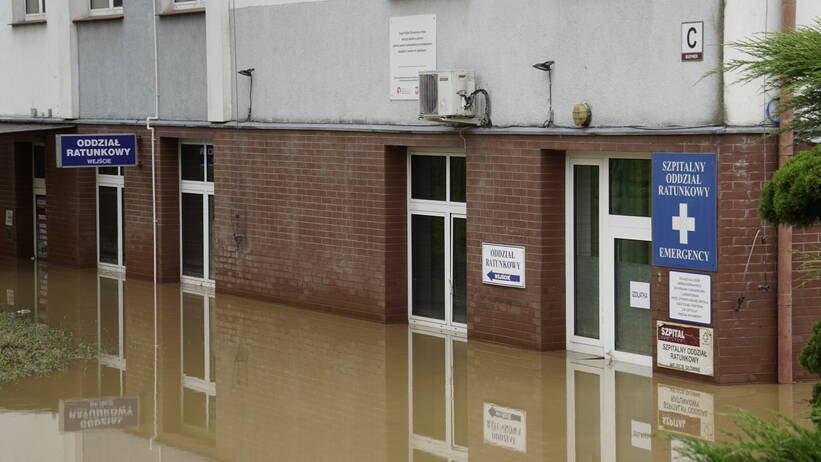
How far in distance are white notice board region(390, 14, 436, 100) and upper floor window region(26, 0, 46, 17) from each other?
10277mm

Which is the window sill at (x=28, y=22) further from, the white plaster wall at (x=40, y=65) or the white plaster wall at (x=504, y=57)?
the white plaster wall at (x=504, y=57)

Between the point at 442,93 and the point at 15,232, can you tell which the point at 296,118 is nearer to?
the point at 442,93

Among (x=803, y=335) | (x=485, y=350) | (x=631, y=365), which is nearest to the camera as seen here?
(x=803, y=335)

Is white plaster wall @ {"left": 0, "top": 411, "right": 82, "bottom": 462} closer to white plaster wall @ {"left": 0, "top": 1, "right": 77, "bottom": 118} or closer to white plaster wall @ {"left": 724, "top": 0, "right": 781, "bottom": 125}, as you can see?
white plaster wall @ {"left": 724, "top": 0, "right": 781, "bottom": 125}

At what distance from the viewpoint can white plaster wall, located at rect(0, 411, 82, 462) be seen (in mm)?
10755

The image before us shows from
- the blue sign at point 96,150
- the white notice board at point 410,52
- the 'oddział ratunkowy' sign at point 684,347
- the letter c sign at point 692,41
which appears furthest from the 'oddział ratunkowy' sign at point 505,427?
the blue sign at point 96,150

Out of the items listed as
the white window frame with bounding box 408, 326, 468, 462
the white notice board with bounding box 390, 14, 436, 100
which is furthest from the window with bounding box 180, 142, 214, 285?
the white window frame with bounding box 408, 326, 468, 462

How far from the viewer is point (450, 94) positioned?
15289 millimetres

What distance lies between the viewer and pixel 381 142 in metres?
16.9

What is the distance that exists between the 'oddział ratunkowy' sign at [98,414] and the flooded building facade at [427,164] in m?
1.30

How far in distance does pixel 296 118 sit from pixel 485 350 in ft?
16.6

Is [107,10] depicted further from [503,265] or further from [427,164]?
[503,265]

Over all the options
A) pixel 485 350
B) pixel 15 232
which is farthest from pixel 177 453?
pixel 15 232

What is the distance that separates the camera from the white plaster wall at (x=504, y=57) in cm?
1312
